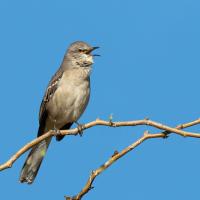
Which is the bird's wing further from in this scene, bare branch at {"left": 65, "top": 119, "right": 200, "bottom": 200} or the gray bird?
bare branch at {"left": 65, "top": 119, "right": 200, "bottom": 200}

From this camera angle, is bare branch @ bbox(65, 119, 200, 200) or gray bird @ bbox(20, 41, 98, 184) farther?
gray bird @ bbox(20, 41, 98, 184)

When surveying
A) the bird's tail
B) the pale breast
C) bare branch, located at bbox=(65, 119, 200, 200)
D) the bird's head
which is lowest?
bare branch, located at bbox=(65, 119, 200, 200)

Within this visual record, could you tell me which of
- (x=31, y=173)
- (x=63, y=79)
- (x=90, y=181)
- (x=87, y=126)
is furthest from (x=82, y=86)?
(x=90, y=181)

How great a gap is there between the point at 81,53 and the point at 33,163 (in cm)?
212

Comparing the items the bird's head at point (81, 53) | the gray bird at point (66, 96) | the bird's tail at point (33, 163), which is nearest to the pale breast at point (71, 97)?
the gray bird at point (66, 96)

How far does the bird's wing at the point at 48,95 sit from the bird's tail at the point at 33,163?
1.11ft

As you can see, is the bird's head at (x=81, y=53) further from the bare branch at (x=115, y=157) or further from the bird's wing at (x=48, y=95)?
the bare branch at (x=115, y=157)

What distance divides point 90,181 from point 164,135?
965 millimetres

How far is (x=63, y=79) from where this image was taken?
27.7 feet

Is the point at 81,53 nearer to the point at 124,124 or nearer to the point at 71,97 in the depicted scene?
the point at 71,97

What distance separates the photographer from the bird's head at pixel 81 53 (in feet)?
28.1

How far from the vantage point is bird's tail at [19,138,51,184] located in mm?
7666

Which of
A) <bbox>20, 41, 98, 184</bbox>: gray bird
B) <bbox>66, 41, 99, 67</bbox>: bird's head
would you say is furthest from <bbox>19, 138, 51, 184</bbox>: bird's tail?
<bbox>66, 41, 99, 67</bbox>: bird's head

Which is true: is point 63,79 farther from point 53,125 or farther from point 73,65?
point 53,125
